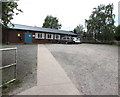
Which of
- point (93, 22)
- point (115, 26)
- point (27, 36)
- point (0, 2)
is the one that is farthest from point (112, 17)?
point (0, 2)

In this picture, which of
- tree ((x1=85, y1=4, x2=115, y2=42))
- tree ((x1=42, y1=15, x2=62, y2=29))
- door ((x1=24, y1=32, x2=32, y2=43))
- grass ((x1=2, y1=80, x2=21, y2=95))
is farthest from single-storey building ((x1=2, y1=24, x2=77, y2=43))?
tree ((x1=42, y1=15, x2=62, y2=29))

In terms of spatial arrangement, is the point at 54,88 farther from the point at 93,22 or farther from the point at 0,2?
the point at 93,22

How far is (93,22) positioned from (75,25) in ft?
65.2

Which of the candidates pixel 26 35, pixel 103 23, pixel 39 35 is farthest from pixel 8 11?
pixel 103 23

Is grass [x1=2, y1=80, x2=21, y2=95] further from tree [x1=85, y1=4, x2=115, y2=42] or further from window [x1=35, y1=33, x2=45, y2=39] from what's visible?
tree [x1=85, y1=4, x2=115, y2=42]

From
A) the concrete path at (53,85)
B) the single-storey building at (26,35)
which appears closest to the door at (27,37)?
the single-storey building at (26,35)

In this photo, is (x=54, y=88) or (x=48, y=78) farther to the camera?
(x=48, y=78)

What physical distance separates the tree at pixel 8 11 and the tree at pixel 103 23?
84.3 feet

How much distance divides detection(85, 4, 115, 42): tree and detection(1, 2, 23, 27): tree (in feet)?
84.3

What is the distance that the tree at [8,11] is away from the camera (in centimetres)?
495

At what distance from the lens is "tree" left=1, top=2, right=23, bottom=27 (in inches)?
195

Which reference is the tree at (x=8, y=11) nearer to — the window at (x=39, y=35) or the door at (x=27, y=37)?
the door at (x=27, y=37)

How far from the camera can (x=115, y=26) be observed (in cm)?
2839

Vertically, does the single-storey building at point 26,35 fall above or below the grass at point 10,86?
above
